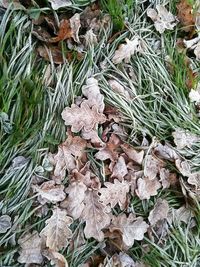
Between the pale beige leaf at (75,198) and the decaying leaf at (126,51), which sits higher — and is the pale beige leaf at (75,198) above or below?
below

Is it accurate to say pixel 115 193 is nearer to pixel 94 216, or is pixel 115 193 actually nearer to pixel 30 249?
pixel 94 216

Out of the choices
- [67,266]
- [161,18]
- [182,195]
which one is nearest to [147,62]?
[161,18]

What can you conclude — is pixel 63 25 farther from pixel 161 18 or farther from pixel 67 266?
pixel 67 266

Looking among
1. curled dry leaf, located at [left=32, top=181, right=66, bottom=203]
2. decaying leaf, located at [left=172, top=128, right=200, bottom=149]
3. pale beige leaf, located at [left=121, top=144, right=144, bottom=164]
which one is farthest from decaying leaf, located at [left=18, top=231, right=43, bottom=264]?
decaying leaf, located at [left=172, top=128, right=200, bottom=149]

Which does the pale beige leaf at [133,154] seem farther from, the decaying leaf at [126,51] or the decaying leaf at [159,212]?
the decaying leaf at [126,51]

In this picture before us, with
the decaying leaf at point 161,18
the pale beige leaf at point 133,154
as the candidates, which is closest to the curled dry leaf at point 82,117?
the pale beige leaf at point 133,154

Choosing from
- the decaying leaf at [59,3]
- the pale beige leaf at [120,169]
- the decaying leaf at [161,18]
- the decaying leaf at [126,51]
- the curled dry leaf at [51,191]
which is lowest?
the curled dry leaf at [51,191]

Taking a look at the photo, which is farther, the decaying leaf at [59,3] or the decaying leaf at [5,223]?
the decaying leaf at [59,3]
